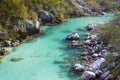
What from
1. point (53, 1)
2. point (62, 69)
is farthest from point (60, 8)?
point (62, 69)

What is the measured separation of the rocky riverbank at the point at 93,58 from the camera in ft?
101

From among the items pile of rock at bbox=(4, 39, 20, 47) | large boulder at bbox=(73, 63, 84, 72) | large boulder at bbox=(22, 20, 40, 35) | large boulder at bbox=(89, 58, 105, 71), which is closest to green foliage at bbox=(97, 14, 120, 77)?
large boulder at bbox=(89, 58, 105, 71)

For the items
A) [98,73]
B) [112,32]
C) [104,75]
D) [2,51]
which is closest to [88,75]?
[98,73]

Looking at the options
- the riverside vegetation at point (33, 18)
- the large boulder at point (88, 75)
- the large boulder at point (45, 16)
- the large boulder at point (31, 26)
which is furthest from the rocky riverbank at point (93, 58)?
the large boulder at point (45, 16)

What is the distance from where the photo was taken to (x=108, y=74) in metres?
29.8

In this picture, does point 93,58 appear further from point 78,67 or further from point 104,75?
point 104,75

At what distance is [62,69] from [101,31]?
13419 mm

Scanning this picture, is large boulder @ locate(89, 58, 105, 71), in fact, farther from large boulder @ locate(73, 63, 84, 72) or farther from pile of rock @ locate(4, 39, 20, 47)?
pile of rock @ locate(4, 39, 20, 47)

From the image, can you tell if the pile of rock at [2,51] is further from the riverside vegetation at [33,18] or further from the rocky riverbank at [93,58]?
the rocky riverbank at [93,58]

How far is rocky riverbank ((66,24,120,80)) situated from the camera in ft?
101

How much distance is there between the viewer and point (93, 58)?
127 ft

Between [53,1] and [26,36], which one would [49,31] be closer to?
[26,36]

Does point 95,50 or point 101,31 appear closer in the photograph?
point 95,50

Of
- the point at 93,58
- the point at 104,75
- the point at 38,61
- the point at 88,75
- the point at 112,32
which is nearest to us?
the point at 104,75
